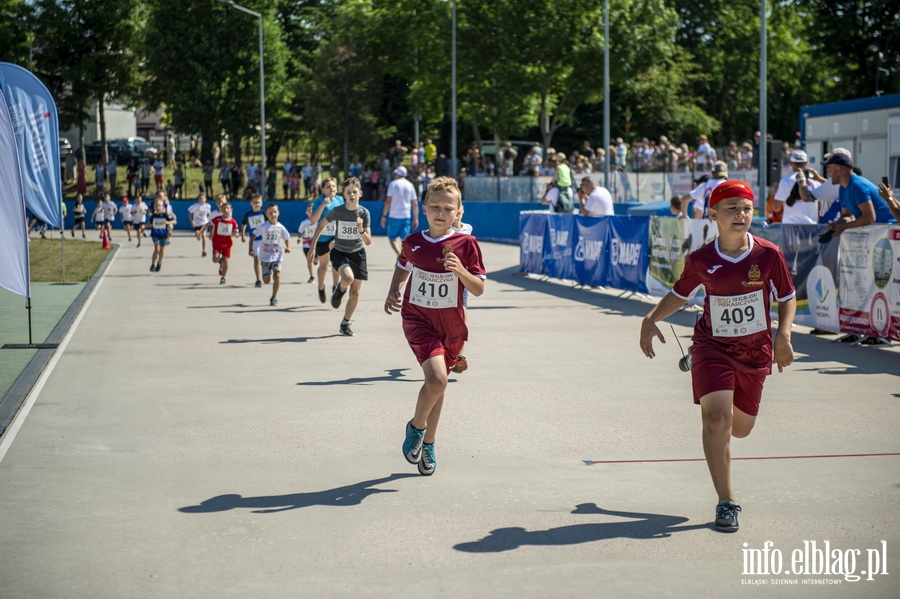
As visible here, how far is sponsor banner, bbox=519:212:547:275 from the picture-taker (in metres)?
23.0

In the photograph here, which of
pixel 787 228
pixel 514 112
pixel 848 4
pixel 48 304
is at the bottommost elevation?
pixel 48 304

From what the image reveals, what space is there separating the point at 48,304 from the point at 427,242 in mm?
12840

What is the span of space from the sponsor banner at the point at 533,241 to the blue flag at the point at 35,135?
9.72 meters

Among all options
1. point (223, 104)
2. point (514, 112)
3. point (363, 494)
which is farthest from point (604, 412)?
point (223, 104)

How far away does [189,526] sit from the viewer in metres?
5.82

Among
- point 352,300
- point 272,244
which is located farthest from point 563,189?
point 352,300

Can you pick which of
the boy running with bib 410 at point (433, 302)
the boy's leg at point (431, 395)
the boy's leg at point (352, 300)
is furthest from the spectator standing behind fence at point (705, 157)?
the boy's leg at point (431, 395)

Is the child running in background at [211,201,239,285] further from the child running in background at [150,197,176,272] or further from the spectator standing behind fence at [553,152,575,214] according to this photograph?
the spectator standing behind fence at [553,152,575,214]

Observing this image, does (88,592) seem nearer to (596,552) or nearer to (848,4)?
→ (596,552)

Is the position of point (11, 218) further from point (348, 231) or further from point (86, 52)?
point (86, 52)

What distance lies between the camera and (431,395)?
680 cm

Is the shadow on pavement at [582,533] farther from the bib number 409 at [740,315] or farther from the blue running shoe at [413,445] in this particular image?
the blue running shoe at [413,445]

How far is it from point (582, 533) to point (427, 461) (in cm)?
148

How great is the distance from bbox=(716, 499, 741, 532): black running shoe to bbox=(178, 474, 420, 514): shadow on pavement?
1.75 meters
